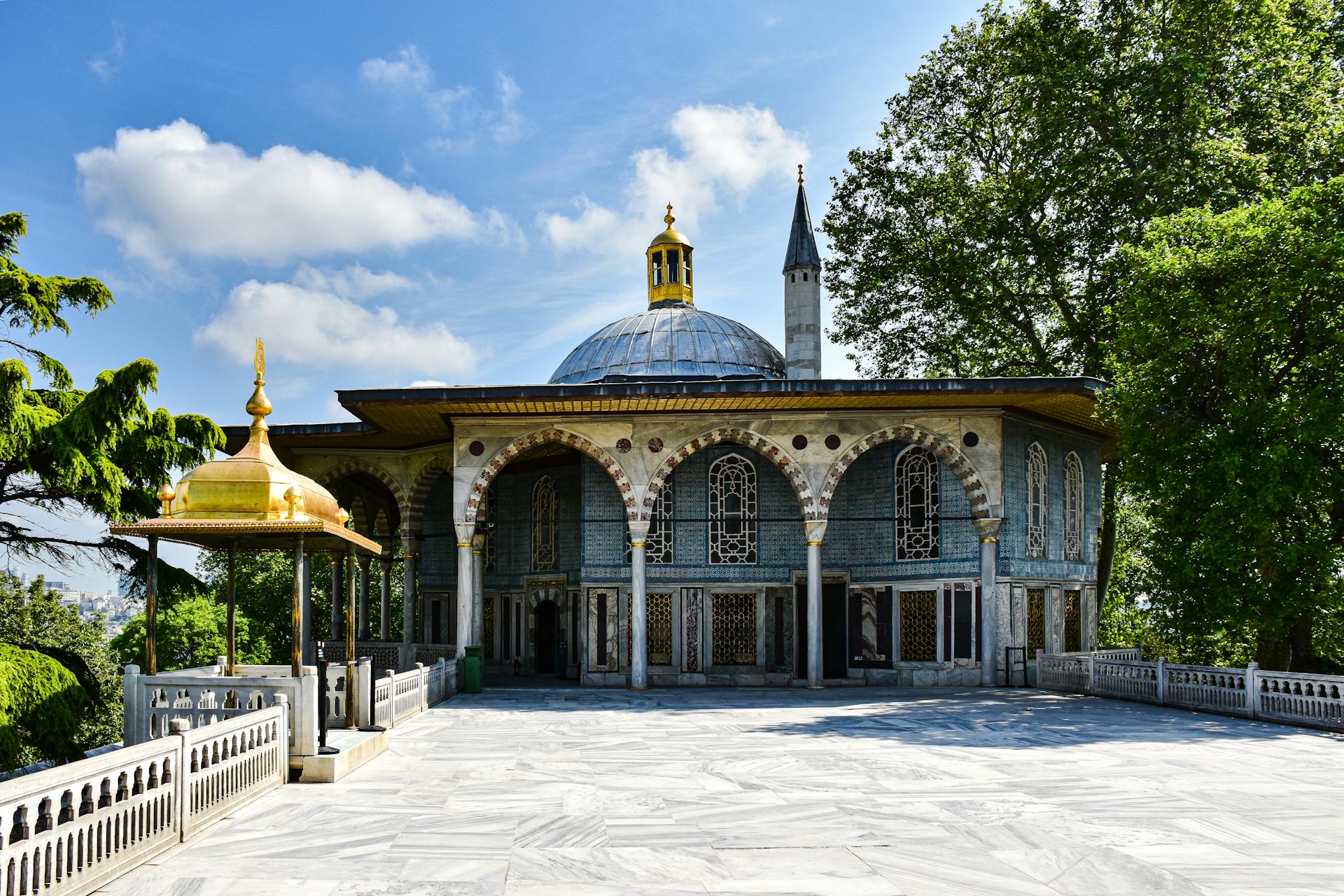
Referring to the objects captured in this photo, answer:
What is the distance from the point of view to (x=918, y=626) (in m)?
18.7

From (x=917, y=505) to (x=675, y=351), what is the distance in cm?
725

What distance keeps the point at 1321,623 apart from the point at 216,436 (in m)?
17.9

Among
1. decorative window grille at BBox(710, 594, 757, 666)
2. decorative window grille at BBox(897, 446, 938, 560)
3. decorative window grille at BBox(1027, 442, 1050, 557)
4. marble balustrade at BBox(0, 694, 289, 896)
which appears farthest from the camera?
decorative window grille at BBox(710, 594, 757, 666)

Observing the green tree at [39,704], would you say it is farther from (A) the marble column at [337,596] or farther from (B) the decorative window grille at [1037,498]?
(B) the decorative window grille at [1037,498]

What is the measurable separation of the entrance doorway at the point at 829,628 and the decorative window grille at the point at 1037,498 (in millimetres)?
3452

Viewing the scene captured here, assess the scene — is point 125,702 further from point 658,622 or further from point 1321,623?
point 1321,623

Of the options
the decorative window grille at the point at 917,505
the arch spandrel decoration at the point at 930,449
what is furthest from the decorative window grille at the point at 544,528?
the decorative window grille at the point at 917,505

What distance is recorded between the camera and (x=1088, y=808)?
7633 millimetres

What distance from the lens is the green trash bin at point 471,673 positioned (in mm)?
17531

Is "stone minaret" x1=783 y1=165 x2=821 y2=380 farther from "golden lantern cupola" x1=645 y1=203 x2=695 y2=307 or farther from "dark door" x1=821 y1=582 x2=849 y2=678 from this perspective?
"dark door" x1=821 y1=582 x2=849 y2=678

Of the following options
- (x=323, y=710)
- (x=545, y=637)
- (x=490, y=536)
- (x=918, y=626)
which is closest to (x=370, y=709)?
(x=323, y=710)

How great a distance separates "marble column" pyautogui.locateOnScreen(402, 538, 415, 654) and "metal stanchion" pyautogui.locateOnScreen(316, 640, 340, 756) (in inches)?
502

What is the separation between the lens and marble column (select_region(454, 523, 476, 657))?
17984 mm

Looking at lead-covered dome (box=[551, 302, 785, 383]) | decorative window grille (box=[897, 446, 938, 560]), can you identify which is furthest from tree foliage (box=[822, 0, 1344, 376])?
decorative window grille (box=[897, 446, 938, 560])
